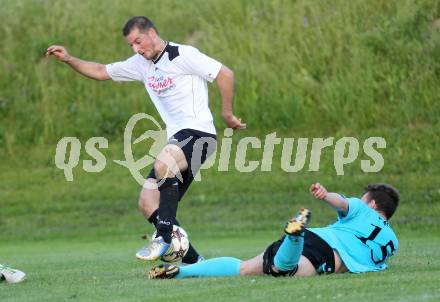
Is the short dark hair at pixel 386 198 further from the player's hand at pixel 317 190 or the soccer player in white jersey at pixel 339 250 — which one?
the player's hand at pixel 317 190

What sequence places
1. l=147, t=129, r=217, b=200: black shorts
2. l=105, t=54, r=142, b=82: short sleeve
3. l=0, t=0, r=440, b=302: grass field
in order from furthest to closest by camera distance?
l=0, t=0, r=440, b=302: grass field → l=105, t=54, r=142, b=82: short sleeve → l=147, t=129, r=217, b=200: black shorts

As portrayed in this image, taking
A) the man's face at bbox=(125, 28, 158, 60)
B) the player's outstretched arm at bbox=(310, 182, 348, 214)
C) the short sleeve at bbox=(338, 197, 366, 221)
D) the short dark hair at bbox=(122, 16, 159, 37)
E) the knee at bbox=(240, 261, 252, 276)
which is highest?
the short dark hair at bbox=(122, 16, 159, 37)

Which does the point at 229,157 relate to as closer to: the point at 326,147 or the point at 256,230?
the point at 326,147

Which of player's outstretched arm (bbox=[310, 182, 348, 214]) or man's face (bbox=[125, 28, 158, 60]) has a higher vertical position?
man's face (bbox=[125, 28, 158, 60])

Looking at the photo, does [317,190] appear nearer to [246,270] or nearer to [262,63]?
[246,270]

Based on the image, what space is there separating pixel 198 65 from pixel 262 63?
1290 centimetres

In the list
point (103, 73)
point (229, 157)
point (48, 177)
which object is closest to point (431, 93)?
point (229, 157)

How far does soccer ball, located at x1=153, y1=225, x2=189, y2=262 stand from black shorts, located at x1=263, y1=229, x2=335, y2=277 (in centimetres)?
107

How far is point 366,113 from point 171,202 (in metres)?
12.5

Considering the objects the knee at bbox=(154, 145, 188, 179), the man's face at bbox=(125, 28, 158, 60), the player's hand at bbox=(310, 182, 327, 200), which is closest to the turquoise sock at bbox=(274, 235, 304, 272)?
the player's hand at bbox=(310, 182, 327, 200)

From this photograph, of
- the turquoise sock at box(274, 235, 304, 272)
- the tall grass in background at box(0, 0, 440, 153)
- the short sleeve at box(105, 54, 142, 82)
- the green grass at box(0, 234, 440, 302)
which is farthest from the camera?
the tall grass in background at box(0, 0, 440, 153)

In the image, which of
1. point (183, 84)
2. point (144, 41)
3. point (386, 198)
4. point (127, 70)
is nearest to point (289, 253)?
point (386, 198)

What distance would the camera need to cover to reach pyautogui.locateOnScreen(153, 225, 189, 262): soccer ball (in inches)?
367

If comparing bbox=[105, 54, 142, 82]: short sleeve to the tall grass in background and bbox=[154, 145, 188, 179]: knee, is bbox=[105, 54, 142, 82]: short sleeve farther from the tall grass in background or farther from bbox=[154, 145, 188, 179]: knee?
the tall grass in background
